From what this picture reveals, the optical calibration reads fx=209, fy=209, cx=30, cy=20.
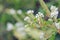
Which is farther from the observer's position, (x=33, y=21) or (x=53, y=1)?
(x=53, y=1)

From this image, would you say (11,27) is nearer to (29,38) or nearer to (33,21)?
(29,38)

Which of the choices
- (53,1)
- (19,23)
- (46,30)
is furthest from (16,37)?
(46,30)

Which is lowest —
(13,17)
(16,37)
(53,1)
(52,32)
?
(52,32)

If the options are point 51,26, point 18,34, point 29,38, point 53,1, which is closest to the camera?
point 51,26

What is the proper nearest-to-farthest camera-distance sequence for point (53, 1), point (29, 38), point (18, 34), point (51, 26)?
point (51, 26)
point (53, 1)
point (29, 38)
point (18, 34)

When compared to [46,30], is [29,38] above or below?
above

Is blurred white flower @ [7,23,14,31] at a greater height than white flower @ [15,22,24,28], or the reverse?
blurred white flower @ [7,23,14,31]

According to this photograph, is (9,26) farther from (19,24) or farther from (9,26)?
(19,24)

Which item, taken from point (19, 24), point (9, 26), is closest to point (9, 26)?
point (9, 26)

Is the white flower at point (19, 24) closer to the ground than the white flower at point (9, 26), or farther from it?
closer to the ground

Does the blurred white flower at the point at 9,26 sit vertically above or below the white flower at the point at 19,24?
above

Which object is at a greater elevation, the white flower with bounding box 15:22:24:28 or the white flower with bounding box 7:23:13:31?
the white flower with bounding box 7:23:13:31
